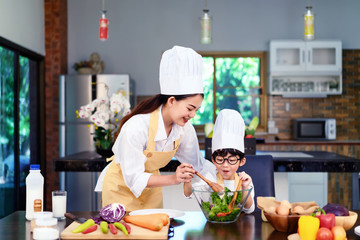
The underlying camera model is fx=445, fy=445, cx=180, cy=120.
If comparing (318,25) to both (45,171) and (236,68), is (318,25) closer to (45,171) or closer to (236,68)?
(236,68)

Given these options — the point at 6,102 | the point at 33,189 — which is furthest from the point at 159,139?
the point at 6,102

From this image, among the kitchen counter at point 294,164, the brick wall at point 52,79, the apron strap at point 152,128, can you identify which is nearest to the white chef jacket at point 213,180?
the apron strap at point 152,128

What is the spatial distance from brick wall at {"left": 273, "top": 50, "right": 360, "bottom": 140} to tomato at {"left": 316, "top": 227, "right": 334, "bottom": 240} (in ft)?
17.4

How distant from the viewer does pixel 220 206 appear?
1.66m

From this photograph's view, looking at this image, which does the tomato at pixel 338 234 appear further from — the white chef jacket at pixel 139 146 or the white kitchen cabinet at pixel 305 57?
the white kitchen cabinet at pixel 305 57

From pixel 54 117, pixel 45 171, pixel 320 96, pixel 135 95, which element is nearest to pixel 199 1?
pixel 135 95

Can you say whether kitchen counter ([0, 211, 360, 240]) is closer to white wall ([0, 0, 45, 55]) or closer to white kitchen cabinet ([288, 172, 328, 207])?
white wall ([0, 0, 45, 55])

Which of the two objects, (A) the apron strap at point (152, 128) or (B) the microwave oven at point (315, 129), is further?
(B) the microwave oven at point (315, 129)

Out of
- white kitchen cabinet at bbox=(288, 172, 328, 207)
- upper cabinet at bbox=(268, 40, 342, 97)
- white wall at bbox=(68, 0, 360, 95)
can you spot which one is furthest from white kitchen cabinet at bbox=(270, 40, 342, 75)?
white kitchen cabinet at bbox=(288, 172, 328, 207)

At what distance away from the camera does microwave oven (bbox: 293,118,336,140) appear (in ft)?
20.3

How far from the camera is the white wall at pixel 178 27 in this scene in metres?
6.57

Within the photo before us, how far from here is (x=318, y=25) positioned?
6590mm

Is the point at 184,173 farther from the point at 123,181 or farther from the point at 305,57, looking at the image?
the point at 305,57

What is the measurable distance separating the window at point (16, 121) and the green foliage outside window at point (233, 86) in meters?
2.34
